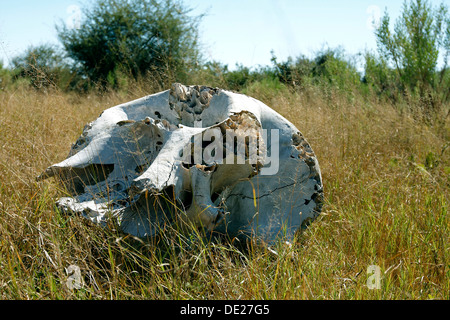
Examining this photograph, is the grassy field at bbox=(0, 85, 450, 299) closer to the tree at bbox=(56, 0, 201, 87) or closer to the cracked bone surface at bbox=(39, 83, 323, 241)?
the cracked bone surface at bbox=(39, 83, 323, 241)

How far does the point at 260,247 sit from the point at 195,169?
0.56m

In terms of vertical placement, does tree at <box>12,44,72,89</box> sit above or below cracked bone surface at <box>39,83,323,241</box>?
above

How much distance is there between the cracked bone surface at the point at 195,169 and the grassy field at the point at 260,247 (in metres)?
0.12

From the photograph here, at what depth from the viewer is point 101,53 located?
35.1 ft

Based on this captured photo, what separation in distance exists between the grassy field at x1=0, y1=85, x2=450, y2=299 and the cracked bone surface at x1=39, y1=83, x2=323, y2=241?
12cm

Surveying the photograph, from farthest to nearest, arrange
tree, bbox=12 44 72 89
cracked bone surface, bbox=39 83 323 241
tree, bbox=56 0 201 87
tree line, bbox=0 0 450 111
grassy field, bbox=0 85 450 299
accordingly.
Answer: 1. tree, bbox=56 0 201 87
2. tree line, bbox=0 0 450 111
3. tree, bbox=12 44 72 89
4. cracked bone surface, bbox=39 83 323 241
5. grassy field, bbox=0 85 450 299

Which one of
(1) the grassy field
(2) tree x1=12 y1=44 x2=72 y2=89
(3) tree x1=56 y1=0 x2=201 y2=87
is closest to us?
(1) the grassy field

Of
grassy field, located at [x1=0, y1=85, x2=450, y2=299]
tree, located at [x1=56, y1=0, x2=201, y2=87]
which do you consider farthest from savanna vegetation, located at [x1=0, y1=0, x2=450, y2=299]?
tree, located at [x1=56, y1=0, x2=201, y2=87]

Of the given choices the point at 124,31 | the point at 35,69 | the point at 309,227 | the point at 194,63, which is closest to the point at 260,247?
the point at 309,227

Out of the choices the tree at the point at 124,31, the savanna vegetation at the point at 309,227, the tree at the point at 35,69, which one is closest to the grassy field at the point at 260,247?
the savanna vegetation at the point at 309,227

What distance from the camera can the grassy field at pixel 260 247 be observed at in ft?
5.60

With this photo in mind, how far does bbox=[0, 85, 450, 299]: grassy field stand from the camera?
5.60 ft
